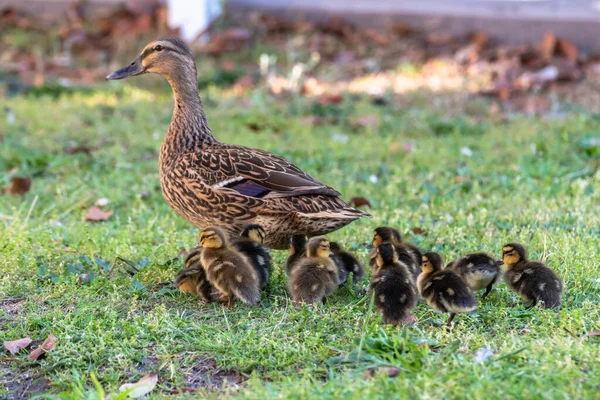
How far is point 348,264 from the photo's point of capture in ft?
15.8

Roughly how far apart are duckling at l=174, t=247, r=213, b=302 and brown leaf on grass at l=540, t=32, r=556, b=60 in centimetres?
740

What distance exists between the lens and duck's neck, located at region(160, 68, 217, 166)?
5684 millimetres

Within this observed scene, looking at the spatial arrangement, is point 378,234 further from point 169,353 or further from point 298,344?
point 169,353

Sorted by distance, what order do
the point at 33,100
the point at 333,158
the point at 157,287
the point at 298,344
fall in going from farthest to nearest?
the point at 33,100 → the point at 333,158 → the point at 157,287 → the point at 298,344

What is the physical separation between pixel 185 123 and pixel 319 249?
158cm

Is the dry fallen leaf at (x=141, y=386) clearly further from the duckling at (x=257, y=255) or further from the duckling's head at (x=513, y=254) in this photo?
the duckling's head at (x=513, y=254)

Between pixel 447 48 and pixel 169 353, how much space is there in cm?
836

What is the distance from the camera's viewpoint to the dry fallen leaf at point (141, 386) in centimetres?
378

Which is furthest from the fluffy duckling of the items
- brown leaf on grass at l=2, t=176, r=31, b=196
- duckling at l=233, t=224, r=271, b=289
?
brown leaf on grass at l=2, t=176, r=31, b=196

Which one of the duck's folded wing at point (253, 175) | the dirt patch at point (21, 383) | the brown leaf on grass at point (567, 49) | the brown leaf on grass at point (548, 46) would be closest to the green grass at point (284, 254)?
the dirt patch at point (21, 383)

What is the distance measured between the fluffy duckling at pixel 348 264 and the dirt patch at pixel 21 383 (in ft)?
5.38

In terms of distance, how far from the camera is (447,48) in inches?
457

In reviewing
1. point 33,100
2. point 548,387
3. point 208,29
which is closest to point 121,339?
point 548,387

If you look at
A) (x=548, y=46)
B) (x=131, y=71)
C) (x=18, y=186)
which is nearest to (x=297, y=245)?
(x=131, y=71)
